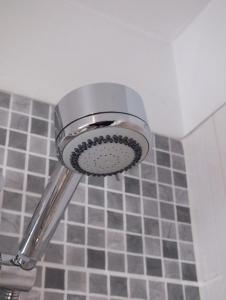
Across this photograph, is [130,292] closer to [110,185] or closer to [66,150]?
[110,185]

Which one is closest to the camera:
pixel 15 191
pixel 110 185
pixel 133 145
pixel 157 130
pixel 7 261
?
pixel 133 145

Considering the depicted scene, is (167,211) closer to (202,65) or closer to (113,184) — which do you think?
(113,184)

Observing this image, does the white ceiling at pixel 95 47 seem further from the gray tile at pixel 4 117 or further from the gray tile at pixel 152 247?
the gray tile at pixel 152 247

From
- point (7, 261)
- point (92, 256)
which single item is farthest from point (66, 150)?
point (92, 256)

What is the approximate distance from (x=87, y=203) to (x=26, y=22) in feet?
1.22

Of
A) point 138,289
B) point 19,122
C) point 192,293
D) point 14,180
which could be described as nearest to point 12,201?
point 14,180

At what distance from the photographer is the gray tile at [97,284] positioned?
0.75m

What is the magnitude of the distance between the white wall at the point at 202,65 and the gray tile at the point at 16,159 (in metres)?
0.37

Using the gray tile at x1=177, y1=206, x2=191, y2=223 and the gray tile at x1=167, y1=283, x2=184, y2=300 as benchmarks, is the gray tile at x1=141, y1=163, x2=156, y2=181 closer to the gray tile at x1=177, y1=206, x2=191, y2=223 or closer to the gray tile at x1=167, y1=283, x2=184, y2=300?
the gray tile at x1=177, y1=206, x2=191, y2=223

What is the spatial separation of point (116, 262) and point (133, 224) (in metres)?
0.08

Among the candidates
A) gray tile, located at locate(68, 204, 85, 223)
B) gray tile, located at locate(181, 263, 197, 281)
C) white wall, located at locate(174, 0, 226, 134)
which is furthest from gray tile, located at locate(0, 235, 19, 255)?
white wall, located at locate(174, 0, 226, 134)

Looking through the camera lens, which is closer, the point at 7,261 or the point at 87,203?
the point at 7,261

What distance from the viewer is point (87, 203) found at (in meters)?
0.82

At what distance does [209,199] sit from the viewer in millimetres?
898
